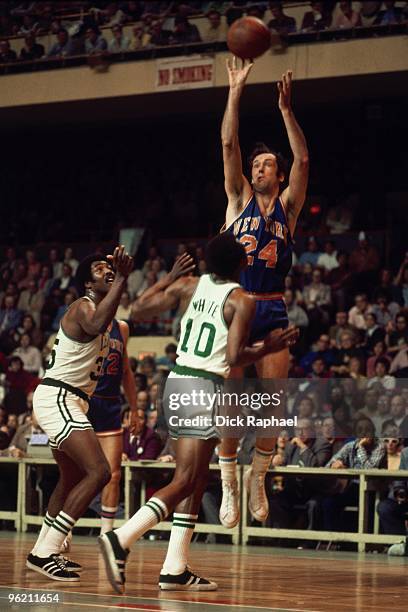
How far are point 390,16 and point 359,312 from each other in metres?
4.64

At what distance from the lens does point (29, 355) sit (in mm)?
18109

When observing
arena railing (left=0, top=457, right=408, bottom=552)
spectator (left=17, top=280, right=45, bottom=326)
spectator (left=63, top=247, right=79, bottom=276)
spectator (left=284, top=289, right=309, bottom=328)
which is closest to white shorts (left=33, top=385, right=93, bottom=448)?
arena railing (left=0, top=457, right=408, bottom=552)

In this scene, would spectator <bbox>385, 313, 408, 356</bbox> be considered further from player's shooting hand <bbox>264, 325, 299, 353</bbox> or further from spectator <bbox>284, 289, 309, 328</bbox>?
player's shooting hand <bbox>264, 325, 299, 353</bbox>

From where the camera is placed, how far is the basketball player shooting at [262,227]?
8.25 metres

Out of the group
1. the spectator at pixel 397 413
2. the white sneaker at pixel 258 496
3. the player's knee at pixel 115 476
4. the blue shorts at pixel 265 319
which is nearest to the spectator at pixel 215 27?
the spectator at pixel 397 413

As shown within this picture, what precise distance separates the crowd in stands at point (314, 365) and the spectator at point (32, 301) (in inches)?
0.9

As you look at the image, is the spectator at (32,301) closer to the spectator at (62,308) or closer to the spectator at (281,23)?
the spectator at (62,308)

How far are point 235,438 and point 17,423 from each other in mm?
7472

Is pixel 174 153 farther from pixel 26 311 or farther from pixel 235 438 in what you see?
pixel 235 438

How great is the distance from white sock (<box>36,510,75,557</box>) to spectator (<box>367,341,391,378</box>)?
676 cm

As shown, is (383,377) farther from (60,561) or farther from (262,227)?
(60,561)

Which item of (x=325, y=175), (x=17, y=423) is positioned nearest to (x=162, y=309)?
(x=17, y=423)

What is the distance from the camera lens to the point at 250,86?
18.8 meters

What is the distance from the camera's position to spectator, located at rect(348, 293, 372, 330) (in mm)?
15945
